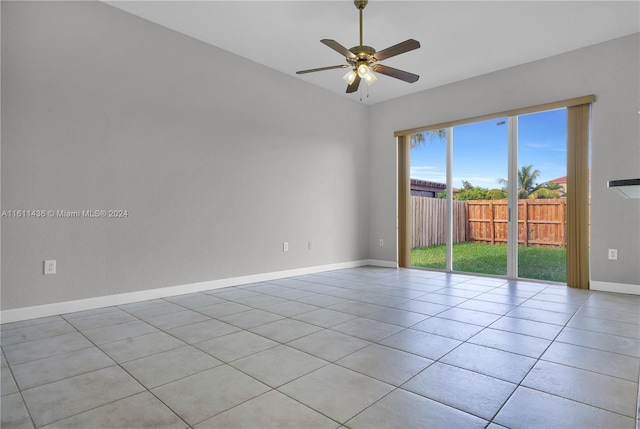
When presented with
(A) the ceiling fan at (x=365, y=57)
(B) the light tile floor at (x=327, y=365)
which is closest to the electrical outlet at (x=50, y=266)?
(B) the light tile floor at (x=327, y=365)

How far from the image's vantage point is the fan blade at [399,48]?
279 cm

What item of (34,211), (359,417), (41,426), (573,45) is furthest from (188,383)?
(573,45)

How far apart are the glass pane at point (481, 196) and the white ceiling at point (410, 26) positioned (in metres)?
1.00

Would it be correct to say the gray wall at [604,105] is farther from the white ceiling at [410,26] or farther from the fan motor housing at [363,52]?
the fan motor housing at [363,52]

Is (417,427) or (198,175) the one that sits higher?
(198,175)

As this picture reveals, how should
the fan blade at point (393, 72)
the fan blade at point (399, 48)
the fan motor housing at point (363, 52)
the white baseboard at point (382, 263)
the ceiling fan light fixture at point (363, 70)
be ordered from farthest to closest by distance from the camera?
the white baseboard at point (382, 263) → the fan blade at point (393, 72) → the ceiling fan light fixture at point (363, 70) → the fan motor housing at point (363, 52) → the fan blade at point (399, 48)

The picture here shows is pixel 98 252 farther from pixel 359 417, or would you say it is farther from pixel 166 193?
pixel 359 417

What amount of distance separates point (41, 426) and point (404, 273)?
4.51 m

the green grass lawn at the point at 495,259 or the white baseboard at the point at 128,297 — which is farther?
the green grass lawn at the point at 495,259

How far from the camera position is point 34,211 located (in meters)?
2.89

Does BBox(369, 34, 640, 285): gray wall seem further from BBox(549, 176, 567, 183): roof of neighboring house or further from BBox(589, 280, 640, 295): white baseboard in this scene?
BBox(549, 176, 567, 183): roof of neighboring house

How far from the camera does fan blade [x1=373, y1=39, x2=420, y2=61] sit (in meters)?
2.79

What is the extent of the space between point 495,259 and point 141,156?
470 centimetres

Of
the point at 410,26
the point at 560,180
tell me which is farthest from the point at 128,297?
the point at 560,180
